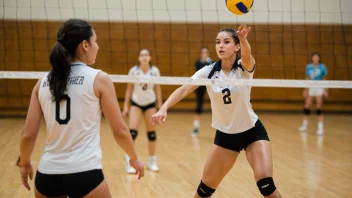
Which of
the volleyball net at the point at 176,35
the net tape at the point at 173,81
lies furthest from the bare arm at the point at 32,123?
the volleyball net at the point at 176,35

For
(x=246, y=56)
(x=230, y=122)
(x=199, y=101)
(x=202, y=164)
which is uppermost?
(x=246, y=56)

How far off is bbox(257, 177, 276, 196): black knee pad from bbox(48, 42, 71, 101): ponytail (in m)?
2.13

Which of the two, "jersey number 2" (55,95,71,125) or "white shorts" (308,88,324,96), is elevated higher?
"jersey number 2" (55,95,71,125)

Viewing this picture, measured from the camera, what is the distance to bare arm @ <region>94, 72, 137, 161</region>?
276 centimetres

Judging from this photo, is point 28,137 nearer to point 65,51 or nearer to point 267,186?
point 65,51

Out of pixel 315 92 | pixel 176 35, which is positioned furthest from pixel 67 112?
pixel 176 35

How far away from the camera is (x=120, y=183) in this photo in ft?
23.1

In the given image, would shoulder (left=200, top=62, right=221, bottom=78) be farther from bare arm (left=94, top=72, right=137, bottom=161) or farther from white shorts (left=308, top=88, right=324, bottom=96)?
white shorts (left=308, top=88, right=324, bottom=96)

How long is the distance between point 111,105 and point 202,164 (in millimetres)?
5854

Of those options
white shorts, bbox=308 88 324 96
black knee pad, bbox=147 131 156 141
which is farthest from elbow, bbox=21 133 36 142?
white shorts, bbox=308 88 324 96

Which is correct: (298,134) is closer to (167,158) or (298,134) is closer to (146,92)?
(167,158)

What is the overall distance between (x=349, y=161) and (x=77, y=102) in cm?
733

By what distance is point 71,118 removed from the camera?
273cm

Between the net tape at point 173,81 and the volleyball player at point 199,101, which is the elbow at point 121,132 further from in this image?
the volleyball player at point 199,101
